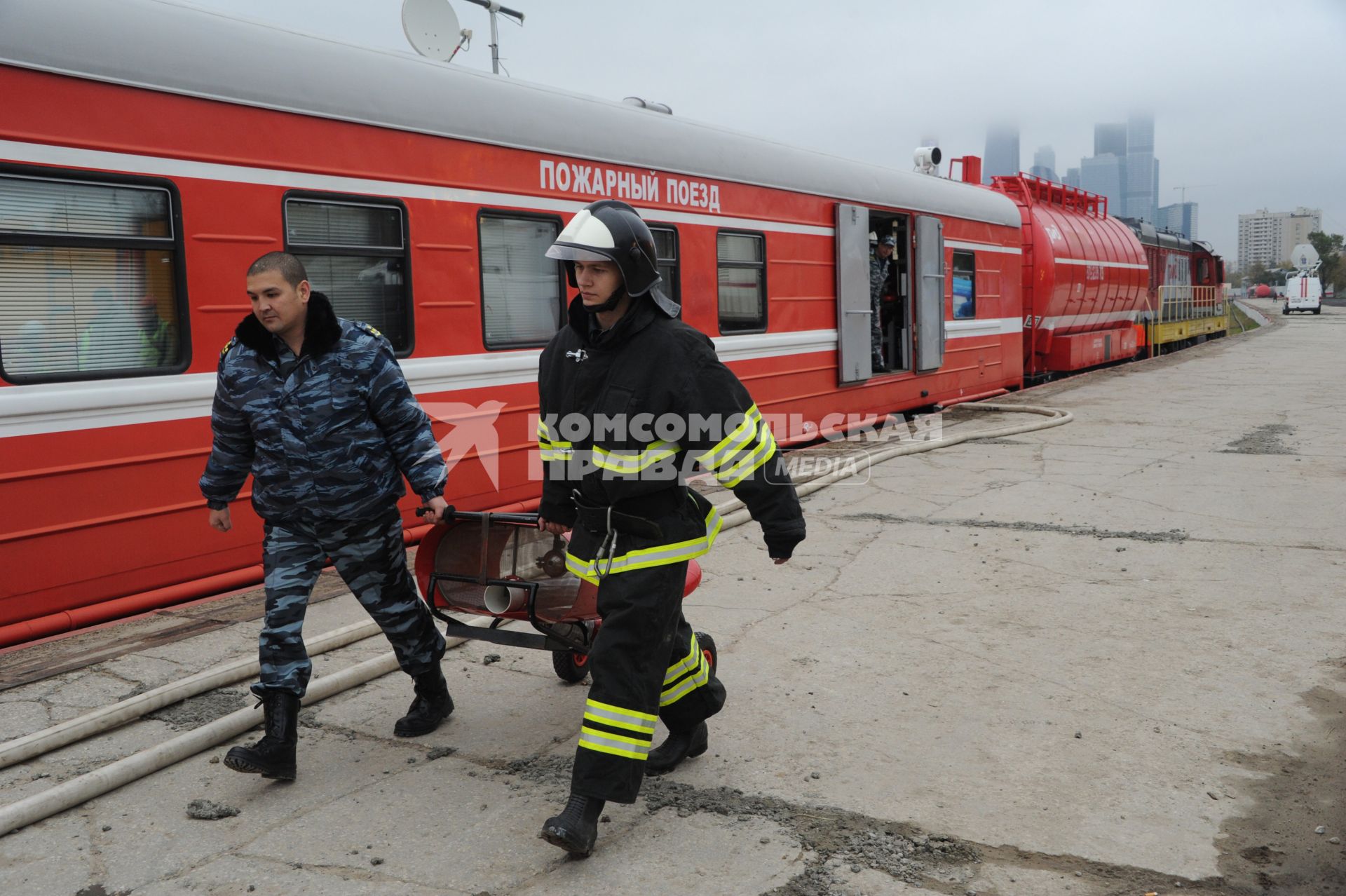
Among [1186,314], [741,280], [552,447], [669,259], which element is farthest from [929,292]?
[1186,314]

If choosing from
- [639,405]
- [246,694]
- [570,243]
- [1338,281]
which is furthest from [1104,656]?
[1338,281]

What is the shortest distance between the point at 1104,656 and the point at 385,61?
512cm

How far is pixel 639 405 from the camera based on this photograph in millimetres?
3066

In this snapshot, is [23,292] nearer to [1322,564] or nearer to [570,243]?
[570,243]

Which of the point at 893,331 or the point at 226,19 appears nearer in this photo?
the point at 226,19

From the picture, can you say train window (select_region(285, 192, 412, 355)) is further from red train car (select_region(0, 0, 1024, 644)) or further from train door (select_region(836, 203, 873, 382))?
train door (select_region(836, 203, 873, 382))

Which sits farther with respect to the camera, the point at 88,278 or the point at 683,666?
the point at 88,278

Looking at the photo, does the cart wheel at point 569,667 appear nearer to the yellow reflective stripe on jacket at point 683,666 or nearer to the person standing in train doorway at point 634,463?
the yellow reflective stripe on jacket at point 683,666

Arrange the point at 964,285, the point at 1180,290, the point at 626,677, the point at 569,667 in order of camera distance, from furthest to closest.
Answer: the point at 1180,290
the point at 964,285
the point at 569,667
the point at 626,677

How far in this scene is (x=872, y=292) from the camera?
39.6 feet

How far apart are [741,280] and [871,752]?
6.37 meters

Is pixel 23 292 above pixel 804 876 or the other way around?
above

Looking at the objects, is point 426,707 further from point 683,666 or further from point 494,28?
point 494,28

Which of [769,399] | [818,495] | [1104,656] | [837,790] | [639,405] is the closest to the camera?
[639,405]
